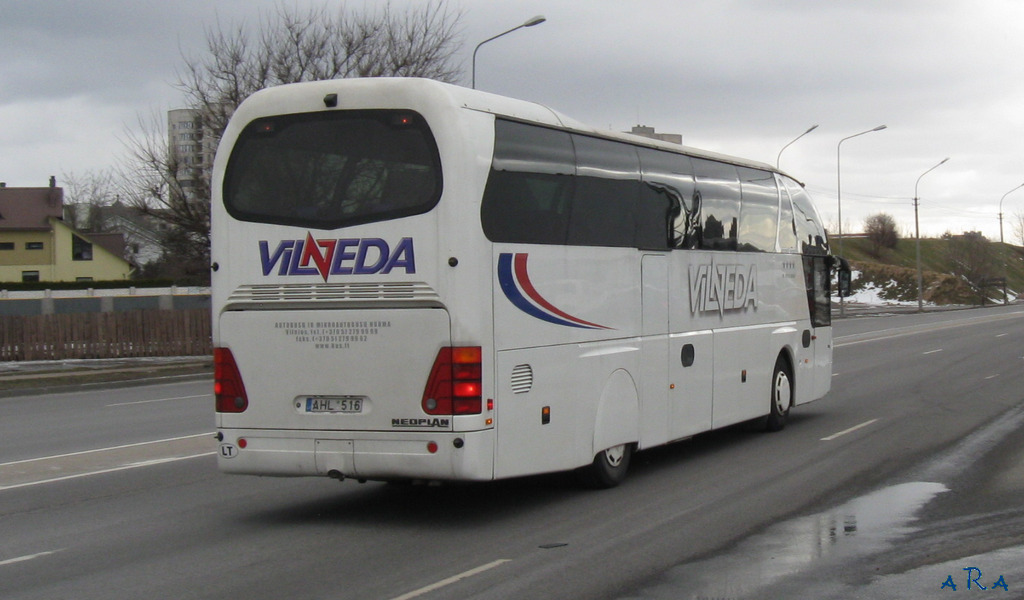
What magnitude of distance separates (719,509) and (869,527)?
1.26 meters

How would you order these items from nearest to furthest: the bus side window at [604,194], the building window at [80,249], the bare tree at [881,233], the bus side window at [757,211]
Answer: the bus side window at [604,194], the bus side window at [757,211], the building window at [80,249], the bare tree at [881,233]

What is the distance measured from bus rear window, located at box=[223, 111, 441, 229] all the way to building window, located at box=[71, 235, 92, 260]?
80521 millimetres

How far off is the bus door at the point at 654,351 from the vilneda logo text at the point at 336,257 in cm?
315

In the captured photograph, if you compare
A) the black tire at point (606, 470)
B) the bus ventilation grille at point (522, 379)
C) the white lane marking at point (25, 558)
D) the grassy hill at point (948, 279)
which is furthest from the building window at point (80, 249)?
the bus ventilation grille at point (522, 379)

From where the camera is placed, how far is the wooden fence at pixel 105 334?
3120 centimetres

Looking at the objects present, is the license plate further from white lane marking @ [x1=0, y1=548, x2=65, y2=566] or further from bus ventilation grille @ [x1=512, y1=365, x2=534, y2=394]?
white lane marking @ [x1=0, y1=548, x2=65, y2=566]

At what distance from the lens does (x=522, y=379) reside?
8.95m

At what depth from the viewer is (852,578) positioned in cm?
686

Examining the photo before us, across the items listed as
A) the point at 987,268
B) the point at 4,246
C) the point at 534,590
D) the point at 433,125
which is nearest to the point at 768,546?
the point at 534,590

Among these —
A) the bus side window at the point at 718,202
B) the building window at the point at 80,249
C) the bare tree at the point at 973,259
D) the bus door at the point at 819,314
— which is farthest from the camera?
the bare tree at the point at 973,259

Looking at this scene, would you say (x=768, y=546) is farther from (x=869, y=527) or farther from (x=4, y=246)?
(x=4, y=246)

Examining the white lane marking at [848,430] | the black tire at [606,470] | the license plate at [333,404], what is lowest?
the white lane marking at [848,430]

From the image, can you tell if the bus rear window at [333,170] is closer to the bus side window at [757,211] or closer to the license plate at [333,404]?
the license plate at [333,404]

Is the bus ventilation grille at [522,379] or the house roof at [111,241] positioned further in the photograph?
the house roof at [111,241]
